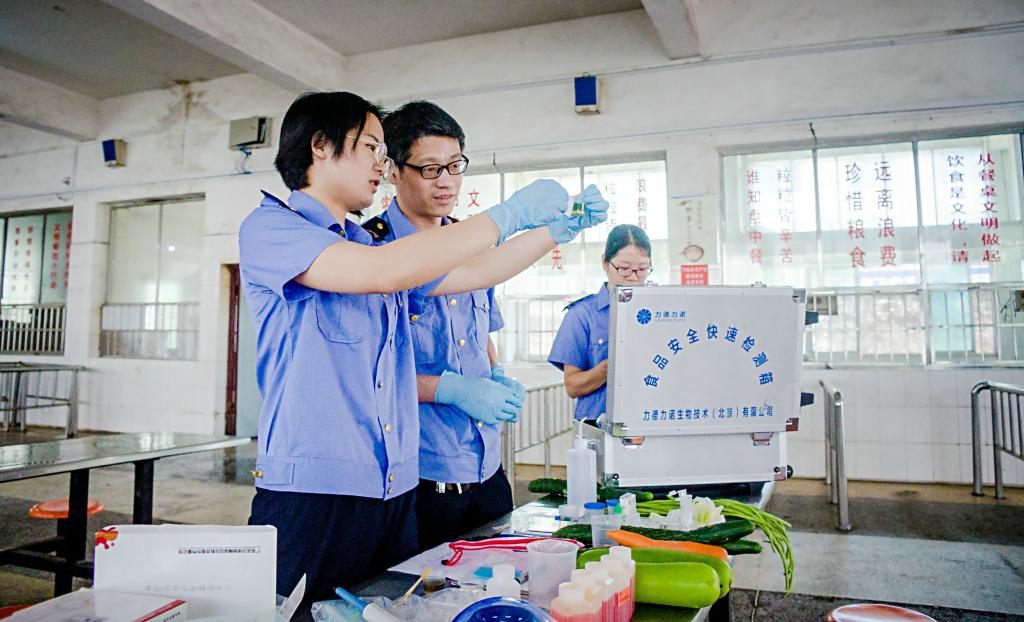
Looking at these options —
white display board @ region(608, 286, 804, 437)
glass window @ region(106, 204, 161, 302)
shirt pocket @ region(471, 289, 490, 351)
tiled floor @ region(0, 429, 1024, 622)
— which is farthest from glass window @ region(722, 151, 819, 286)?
glass window @ region(106, 204, 161, 302)

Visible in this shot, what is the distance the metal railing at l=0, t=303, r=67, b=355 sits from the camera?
24.4 ft

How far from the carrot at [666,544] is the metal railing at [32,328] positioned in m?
8.27

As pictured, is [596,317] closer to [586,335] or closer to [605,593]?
[586,335]

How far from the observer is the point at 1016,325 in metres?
4.34

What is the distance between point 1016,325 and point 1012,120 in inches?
55.2

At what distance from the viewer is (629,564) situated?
2.83 ft

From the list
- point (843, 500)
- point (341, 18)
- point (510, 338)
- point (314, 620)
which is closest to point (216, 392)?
point (510, 338)

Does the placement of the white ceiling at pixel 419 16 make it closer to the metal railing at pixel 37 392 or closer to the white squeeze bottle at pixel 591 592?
the metal railing at pixel 37 392

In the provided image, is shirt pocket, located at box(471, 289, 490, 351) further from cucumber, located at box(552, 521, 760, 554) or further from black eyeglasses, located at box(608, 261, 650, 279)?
black eyeglasses, located at box(608, 261, 650, 279)

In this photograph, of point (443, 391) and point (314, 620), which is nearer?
point (314, 620)

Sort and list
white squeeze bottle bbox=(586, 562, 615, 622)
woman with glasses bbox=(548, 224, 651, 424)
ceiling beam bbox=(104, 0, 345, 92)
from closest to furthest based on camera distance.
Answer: white squeeze bottle bbox=(586, 562, 615, 622) < woman with glasses bbox=(548, 224, 651, 424) < ceiling beam bbox=(104, 0, 345, 92)

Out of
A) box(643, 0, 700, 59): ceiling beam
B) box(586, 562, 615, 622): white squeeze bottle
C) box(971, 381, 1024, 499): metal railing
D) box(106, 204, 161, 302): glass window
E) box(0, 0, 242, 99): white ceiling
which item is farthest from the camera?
box(106, 204, 161, 302): glass window

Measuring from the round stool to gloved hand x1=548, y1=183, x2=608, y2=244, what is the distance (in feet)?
2.86

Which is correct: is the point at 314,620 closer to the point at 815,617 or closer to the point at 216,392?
the point at 815,617
